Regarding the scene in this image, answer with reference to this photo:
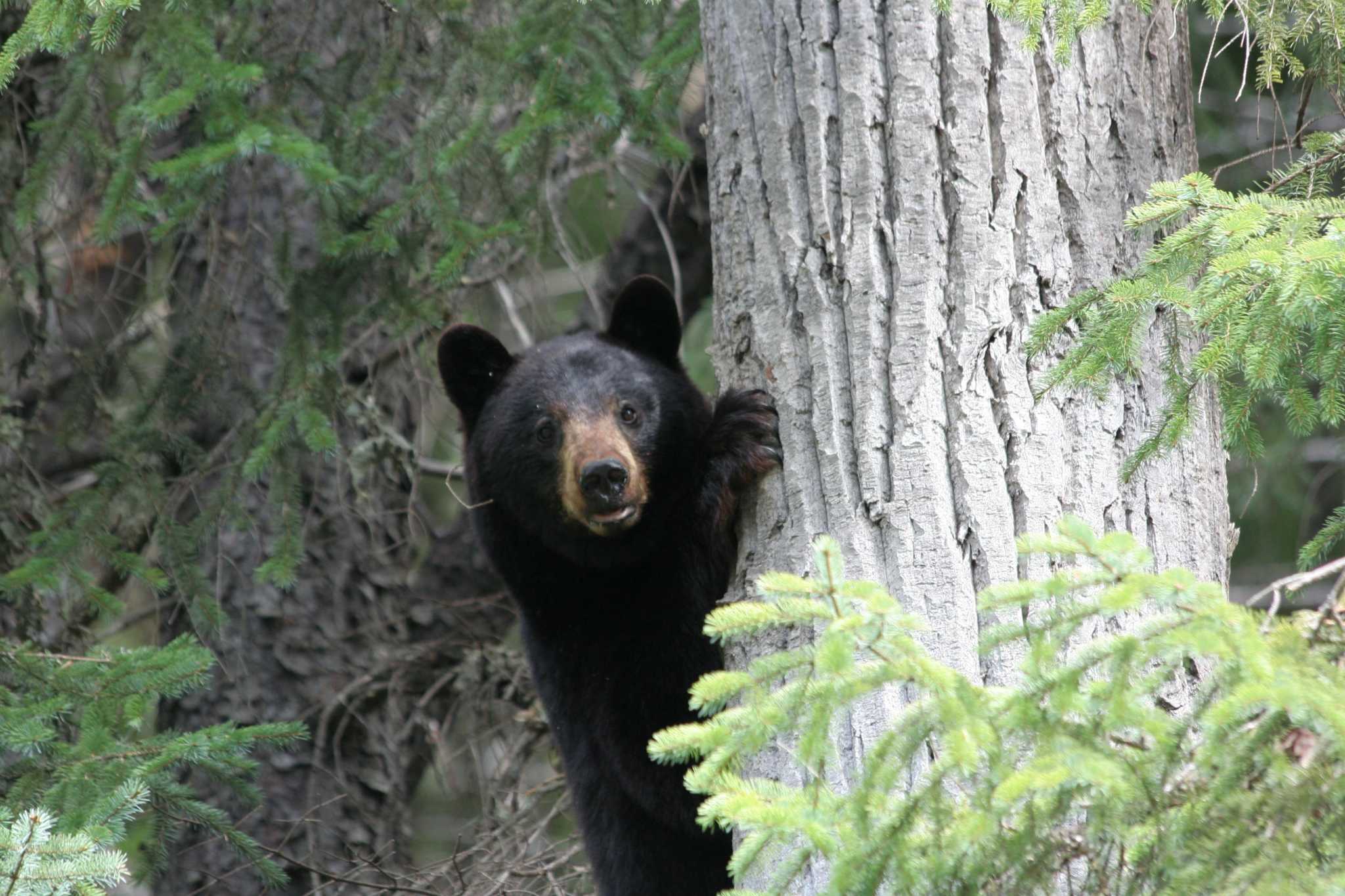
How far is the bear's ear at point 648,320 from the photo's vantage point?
425 centimetres

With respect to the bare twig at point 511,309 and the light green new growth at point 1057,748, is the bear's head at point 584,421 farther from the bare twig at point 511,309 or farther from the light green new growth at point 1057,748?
the light green new growth at point 1057,748

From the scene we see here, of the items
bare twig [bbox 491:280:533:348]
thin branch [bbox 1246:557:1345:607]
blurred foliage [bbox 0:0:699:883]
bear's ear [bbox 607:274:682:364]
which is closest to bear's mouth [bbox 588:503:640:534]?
bear's ear [bbox 607:274:682:364]

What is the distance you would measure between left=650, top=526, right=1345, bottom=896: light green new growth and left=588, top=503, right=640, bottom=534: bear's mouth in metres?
1.60

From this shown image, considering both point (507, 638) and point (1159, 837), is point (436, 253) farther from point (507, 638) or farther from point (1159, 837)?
point (1159, 837)

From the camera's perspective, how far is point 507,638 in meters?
6.72

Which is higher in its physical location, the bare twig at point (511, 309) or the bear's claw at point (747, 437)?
the bare twig at point (511, 309)

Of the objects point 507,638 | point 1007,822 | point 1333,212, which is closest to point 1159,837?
point 1007,822

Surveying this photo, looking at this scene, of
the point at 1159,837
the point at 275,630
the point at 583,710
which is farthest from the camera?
the point at 275,630

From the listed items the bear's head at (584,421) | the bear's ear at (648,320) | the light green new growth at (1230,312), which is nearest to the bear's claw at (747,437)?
the bear's head at (584,421)

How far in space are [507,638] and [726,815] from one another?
195 inches

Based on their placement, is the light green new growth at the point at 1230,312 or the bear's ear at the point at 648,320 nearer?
the light green new growth at the point at 1230,312

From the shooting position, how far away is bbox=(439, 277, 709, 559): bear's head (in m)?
3.67

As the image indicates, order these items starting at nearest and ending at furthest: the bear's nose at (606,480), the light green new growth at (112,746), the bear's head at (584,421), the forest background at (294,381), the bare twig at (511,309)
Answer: the light green new growth at (112,746), the bear's nose at (606,480), the bear's head at (584,421), the forest background at (294,381), the bare twig at (511,309)

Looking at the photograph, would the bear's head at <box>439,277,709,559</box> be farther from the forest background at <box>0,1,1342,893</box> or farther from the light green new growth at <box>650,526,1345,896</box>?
the light green new growth at <box>650,526,1345,896</box>
